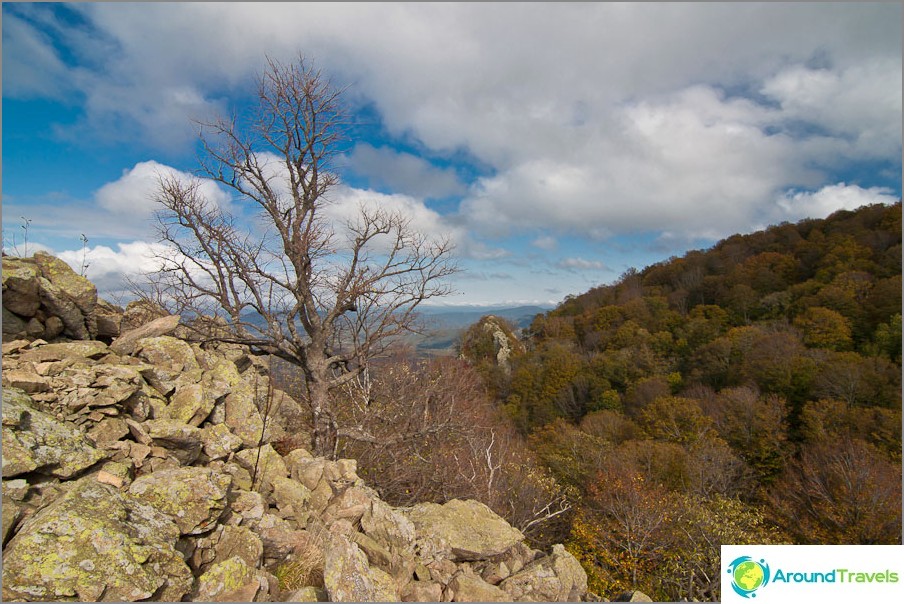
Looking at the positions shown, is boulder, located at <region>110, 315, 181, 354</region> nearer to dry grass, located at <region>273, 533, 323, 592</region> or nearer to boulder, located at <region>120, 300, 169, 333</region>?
boulder, located at <region>120, 300, 169, 333</region>

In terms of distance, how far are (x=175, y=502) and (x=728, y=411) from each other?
37.9 m

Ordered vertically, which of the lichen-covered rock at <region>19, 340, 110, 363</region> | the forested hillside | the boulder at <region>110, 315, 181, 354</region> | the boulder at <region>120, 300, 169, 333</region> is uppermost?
the boulder at <region>120, 300, 169, 333</region>

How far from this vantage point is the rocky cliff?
12.3 ft

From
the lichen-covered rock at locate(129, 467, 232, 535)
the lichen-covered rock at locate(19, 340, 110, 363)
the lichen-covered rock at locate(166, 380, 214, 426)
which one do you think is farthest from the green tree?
the lichen-covered rock at locate(19, 340, 110, 363)

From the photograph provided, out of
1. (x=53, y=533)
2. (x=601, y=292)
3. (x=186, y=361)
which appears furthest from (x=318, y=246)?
(x=601, y=292)

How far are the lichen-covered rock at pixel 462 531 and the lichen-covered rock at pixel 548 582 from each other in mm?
392

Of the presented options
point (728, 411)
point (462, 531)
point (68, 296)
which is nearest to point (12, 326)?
point (68, 296)

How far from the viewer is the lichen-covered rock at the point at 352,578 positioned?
4.34m

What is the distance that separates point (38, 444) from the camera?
450 cm

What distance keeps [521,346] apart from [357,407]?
63.3m

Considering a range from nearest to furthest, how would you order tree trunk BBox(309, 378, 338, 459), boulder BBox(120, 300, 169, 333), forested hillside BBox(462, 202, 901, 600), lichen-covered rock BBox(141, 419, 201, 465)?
lichen-covered rock BBox(141, 419, 201, 465) → tree trunk BBox(309, 378, 338, 459) → boulder BBox(120, 300, 169, 333) → forested hillside BBox(462, 202, 901, 600)

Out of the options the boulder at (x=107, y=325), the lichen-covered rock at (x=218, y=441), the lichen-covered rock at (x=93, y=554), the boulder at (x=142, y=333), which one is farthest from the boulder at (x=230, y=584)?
the boulder at (x=107, y=325)

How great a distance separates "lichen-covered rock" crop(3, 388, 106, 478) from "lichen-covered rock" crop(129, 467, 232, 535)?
0.65 metres

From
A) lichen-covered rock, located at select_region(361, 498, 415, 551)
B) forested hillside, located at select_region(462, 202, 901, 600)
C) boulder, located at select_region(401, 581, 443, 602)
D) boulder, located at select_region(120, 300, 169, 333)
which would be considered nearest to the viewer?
boulder, located at select_region(401, 581, 443, 602)
